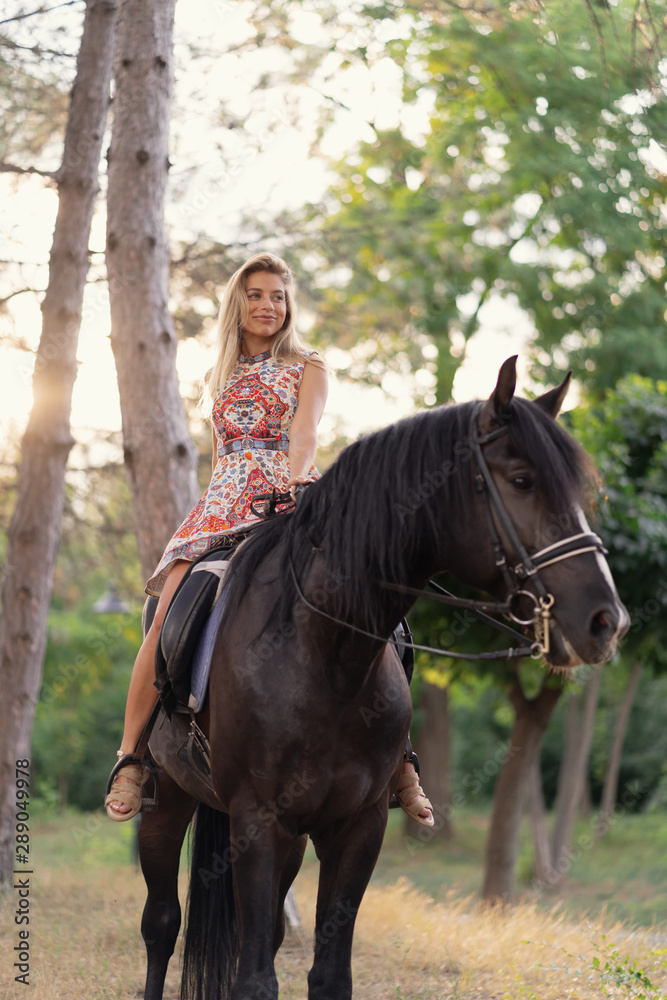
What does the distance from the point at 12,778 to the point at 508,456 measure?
7377mm

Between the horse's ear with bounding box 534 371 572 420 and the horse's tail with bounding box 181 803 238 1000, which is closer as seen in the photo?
the horse's ear with bounding box 534 371 572 420

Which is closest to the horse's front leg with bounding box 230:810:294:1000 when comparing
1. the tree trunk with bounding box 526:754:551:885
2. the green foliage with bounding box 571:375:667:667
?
the green foliage with bounding box 571:375:667:667

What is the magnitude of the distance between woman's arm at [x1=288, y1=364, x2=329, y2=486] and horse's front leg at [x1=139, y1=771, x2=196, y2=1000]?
1.66 meters

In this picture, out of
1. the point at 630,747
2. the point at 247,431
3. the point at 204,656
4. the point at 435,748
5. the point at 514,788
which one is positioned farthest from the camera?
the point at 630,747

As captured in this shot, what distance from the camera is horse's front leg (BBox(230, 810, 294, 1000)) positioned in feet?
9.76

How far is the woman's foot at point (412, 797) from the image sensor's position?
3.77m

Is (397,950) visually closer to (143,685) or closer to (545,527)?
(143,685)

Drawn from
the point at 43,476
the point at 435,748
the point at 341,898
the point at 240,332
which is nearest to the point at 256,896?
the point at 341,898

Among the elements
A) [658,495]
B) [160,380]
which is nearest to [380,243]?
[658,495]

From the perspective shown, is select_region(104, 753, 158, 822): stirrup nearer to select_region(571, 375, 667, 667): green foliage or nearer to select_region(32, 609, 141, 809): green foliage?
select_region(571, 375, 667, 667): green foliage

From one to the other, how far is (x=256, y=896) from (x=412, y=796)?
0.94m

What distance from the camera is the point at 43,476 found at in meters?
8.71

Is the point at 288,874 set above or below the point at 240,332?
below

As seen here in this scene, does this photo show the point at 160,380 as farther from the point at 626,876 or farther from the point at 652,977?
the point at 626,876
